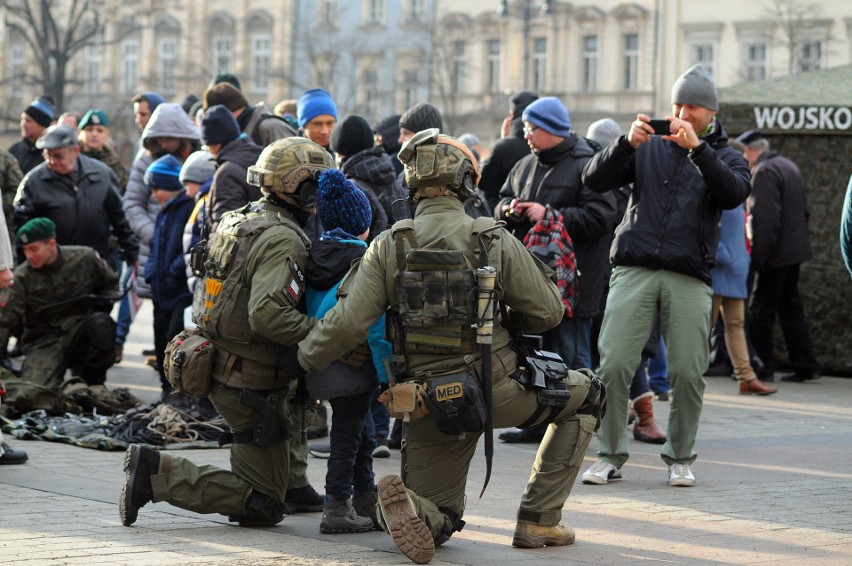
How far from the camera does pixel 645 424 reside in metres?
10.1

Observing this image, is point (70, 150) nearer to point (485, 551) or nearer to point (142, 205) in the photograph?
point (142, 205)

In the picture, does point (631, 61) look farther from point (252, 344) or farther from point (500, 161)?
point (252, 344)

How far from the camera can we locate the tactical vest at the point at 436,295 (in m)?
6.28

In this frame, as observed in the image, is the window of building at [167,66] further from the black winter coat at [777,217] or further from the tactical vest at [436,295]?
the tactical vest at [436,295]

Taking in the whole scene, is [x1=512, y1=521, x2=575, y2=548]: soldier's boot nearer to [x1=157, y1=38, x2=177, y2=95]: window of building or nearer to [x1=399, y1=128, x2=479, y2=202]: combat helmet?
[x1=399, y1=128, x2=479, y2=202]: combat helmet

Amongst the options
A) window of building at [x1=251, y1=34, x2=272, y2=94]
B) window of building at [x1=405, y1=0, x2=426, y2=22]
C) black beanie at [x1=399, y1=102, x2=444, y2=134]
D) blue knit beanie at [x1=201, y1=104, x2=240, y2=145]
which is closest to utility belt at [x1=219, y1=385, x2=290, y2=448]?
blue knit beanie at [x1=201, y1=104, x2=240, y2=145]

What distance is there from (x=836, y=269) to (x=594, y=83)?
45.5 meters

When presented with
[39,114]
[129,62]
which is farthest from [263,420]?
[129,62]

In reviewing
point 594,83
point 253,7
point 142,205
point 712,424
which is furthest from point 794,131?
point 253,7

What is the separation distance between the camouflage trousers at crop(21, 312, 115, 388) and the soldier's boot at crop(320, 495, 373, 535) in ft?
14.9

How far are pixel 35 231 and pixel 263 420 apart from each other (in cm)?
442

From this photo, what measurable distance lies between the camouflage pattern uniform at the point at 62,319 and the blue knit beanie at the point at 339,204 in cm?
453

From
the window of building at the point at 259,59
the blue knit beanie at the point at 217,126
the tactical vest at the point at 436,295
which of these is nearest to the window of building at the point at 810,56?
the window of building at the point at 259,59

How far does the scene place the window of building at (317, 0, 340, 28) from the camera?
214ft
